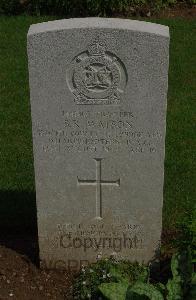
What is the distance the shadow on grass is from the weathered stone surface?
0.36 meters

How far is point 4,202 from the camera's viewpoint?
565 cm

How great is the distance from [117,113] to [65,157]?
1.70 ft

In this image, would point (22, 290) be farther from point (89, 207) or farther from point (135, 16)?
point (135, 16)

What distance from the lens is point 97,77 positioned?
4.11m

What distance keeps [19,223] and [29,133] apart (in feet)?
5.63

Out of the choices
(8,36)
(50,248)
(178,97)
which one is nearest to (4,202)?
(50,248)

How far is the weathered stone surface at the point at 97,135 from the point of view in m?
4.00

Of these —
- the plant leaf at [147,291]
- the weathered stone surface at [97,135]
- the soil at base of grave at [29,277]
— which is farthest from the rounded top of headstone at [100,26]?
the soil at base of grave at [29,277]

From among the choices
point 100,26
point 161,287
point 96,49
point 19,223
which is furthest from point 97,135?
point 19,223

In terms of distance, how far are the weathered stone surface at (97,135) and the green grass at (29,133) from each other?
0.53 m

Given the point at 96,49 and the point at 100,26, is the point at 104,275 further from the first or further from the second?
the point at 100,26

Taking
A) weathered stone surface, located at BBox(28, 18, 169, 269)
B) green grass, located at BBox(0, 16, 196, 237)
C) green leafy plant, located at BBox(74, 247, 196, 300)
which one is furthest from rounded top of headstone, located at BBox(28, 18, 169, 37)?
green leafy plant, located at BBox(74, 247, 196, 300)

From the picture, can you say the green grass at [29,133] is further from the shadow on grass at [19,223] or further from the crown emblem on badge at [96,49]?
the crown emblem on badge at [96,49]

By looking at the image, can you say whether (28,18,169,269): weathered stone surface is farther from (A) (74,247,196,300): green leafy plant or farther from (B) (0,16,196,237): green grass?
(B) (0,16,196,237): green grass
